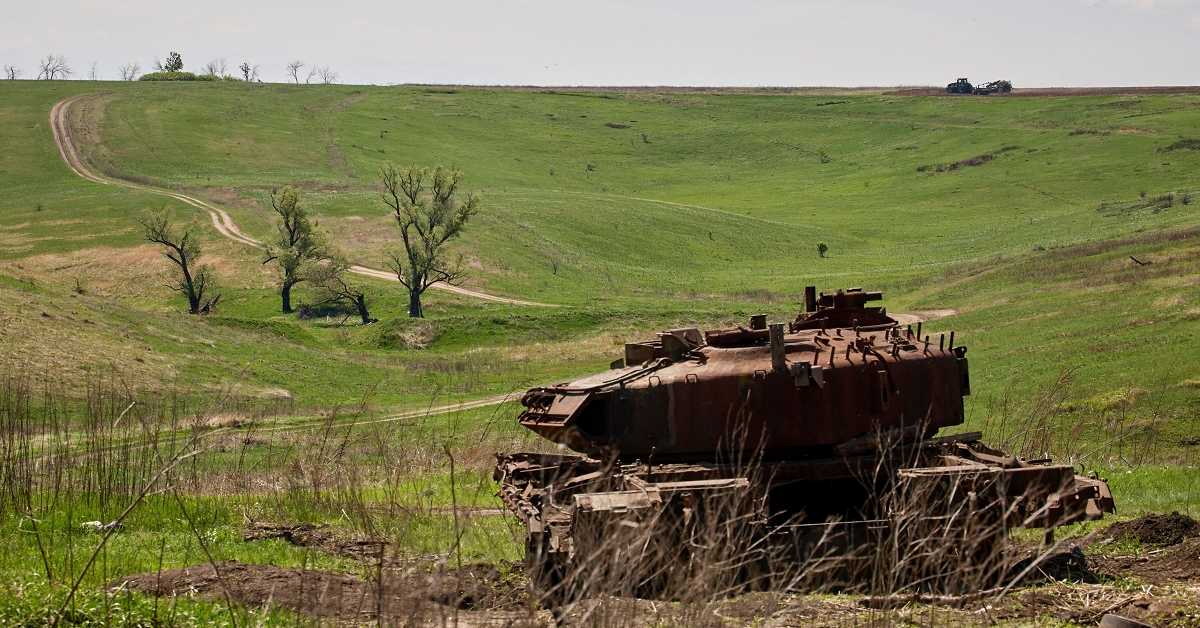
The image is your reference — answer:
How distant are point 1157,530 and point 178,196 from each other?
251 feet

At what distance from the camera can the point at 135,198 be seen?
81.6m

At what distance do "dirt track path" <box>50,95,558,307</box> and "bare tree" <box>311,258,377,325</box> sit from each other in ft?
12.8

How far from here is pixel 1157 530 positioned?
14328mm

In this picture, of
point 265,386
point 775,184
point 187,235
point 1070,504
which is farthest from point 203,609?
point 775,184

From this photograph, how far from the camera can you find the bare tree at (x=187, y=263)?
208 ft

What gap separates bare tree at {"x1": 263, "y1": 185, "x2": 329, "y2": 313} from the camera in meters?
63.7

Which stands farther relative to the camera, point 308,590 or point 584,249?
point 584,249

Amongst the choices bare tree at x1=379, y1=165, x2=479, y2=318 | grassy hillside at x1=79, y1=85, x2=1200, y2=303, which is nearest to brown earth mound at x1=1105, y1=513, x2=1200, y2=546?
bare tree at x1=379, y1=165, x2=479, y2=318

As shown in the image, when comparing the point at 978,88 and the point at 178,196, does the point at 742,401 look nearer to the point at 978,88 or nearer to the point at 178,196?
the point at 178,196

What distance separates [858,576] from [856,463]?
1309 mm

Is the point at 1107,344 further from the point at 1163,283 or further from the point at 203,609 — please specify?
the point at 203,609

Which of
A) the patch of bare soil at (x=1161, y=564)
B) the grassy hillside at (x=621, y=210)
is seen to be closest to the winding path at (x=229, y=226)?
the grassy hillside at (x=621, y=210)

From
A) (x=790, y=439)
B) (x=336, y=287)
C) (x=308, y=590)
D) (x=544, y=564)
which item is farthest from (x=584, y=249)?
(x=308, y=590)

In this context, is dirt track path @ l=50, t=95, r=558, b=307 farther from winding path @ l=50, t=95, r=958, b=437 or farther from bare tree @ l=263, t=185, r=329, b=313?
bare tree @ l=263, t=185, r=329, b=313
